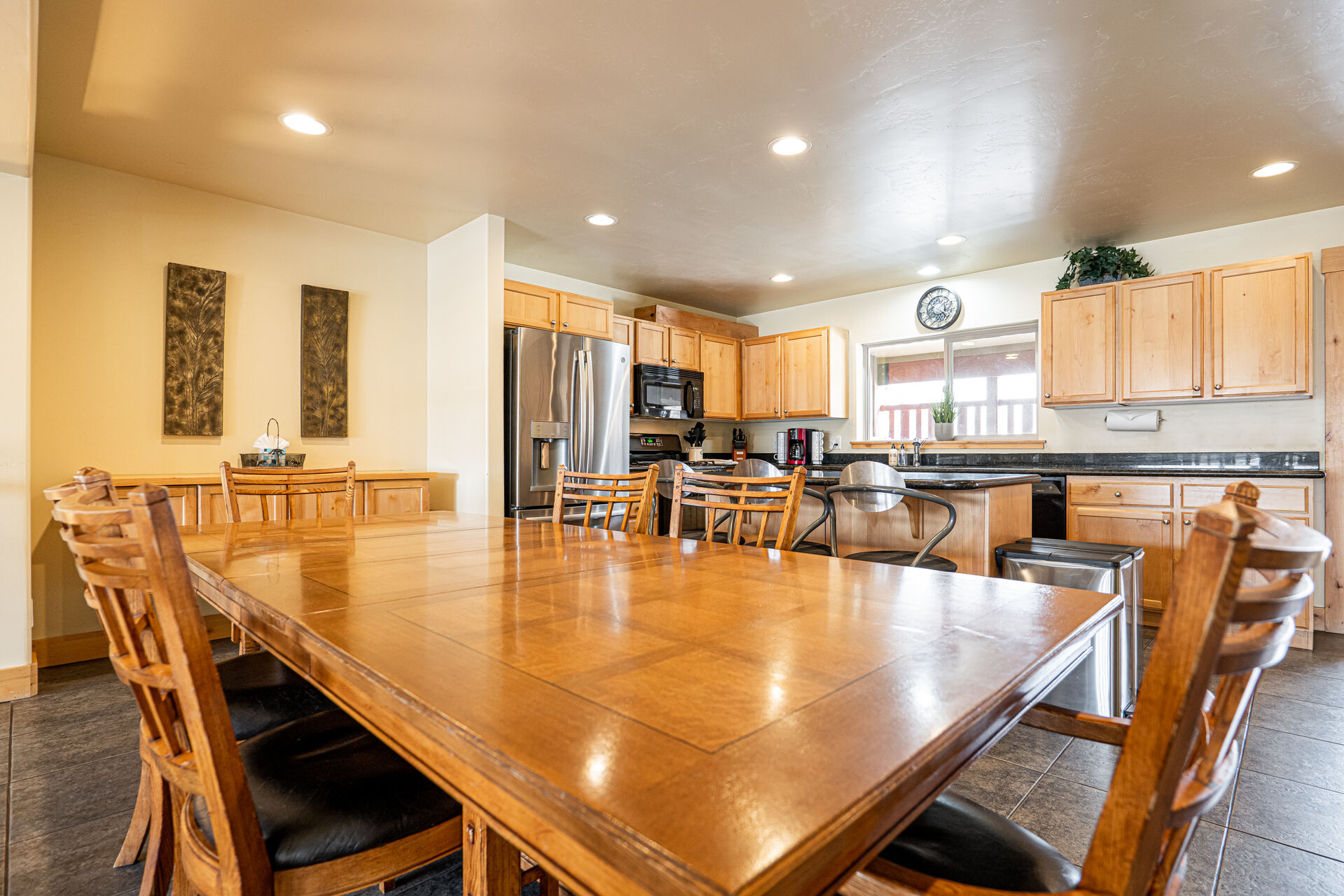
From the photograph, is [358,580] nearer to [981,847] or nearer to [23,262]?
[981,847]

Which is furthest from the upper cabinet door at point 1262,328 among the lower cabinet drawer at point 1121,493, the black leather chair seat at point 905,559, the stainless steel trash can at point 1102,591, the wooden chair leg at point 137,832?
the wooden chair leg at point 137,832

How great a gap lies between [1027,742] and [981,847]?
1.80 metres

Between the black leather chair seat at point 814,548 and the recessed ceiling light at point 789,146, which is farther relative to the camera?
the recessed ceiling light at point 789,146

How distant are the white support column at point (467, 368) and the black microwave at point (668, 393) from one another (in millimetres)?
1549

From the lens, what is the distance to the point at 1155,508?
3883 mm

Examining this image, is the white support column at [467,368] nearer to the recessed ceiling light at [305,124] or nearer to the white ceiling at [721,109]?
the white ceiling at [721,109]

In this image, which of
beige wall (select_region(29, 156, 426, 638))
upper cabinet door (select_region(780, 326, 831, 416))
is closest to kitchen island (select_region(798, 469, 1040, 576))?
upper cabinet door (select_region(780, 326, 831, 416))

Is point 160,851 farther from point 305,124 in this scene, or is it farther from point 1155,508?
point 1155,508

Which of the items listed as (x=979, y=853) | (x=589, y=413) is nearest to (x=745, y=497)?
(x=979, y=853)

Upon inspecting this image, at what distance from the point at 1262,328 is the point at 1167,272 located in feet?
2.47

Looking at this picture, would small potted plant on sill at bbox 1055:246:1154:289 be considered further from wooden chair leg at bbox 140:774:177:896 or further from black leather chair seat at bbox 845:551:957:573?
wooden chair leg at bbox 140:774:177:896

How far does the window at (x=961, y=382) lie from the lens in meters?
5.03

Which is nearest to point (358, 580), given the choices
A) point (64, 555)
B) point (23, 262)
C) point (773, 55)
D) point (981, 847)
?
point (981, 847)

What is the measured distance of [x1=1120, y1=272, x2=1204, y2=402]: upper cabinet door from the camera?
12.9 ft
